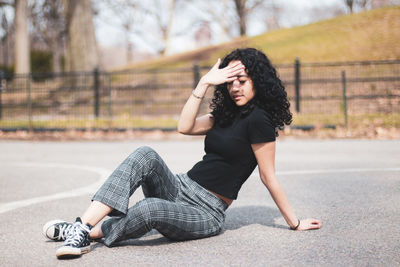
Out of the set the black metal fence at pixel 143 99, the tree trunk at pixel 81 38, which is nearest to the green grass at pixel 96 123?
the black metal fence at pixel 143 99

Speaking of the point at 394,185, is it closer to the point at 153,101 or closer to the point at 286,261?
the point at 286,261

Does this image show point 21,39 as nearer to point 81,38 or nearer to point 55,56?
point 81,38

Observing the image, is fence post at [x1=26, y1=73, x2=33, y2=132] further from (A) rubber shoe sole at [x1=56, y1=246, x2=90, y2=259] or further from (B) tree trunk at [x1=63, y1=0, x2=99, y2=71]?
(A) rubber shoe sole at [x1=56, y1=246, x2=90, y2=259]

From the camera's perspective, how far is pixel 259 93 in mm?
3615

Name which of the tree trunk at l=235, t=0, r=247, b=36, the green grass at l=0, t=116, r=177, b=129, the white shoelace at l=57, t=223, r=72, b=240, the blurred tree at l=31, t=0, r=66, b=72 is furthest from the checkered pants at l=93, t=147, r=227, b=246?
the blurred tree at l=31, t=0, r=66, b=72

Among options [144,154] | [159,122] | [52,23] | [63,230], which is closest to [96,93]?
[159,122]

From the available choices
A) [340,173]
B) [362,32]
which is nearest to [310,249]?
[340,173]

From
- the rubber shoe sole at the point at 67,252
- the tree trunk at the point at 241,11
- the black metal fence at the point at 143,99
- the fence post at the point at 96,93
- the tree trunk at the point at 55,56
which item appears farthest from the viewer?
the tree trunk at the point at 55,56

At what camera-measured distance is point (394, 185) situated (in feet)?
19.1

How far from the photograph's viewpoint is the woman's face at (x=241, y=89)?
3.60 meters

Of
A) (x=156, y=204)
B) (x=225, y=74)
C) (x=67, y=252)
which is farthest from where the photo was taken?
(x=225, y=74)

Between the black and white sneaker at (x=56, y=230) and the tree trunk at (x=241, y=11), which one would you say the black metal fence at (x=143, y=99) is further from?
the tree trunk at (x=241, y=11)

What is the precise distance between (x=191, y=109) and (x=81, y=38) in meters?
17.4

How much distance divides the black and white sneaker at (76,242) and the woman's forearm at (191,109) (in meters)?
1.05
